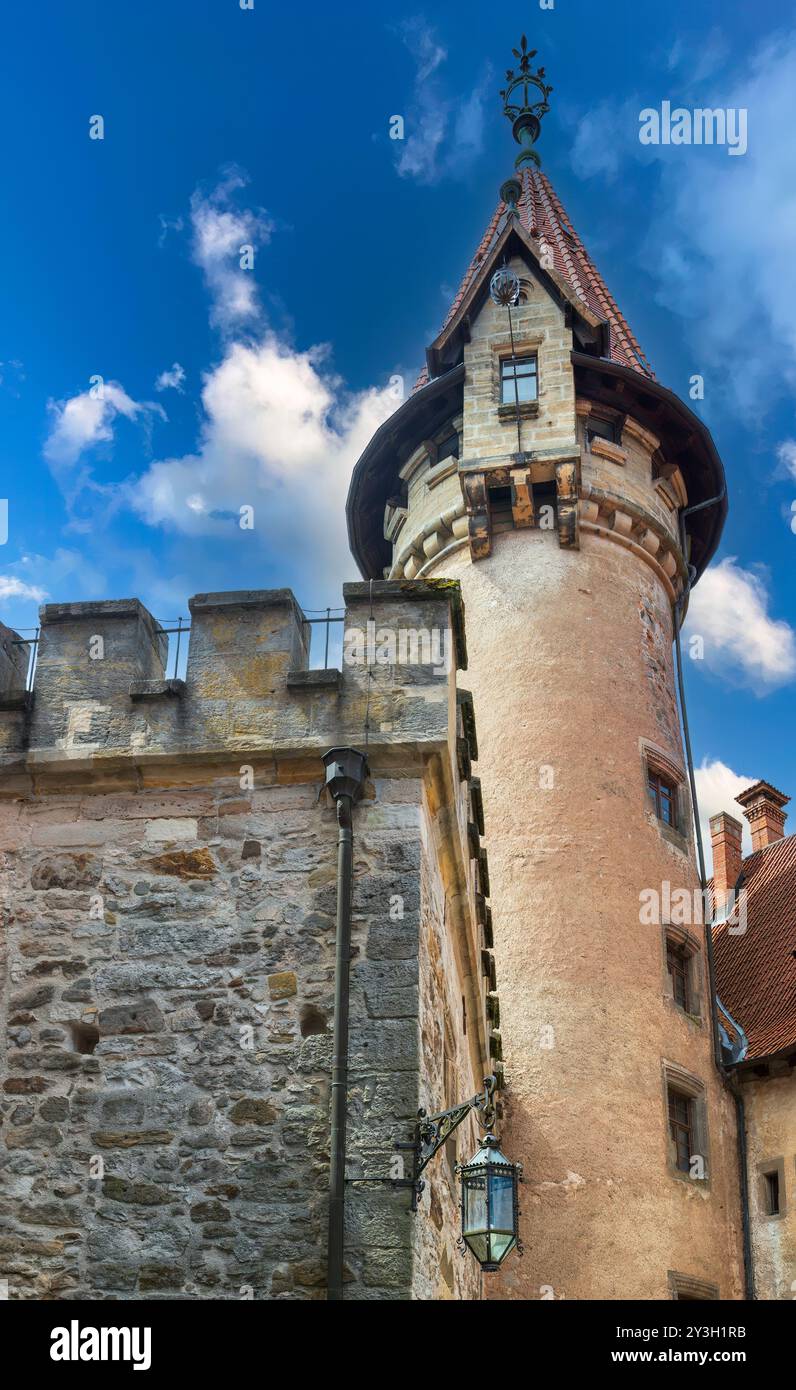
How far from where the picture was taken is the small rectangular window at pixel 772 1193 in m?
15.2

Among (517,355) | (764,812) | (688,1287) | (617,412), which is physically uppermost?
(517,355)

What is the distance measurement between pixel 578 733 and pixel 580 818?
1.05m

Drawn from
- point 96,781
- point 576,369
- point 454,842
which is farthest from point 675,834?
point 96,781

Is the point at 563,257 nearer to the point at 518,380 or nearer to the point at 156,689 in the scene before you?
the point at 518,380

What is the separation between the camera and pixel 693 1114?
1509 cm

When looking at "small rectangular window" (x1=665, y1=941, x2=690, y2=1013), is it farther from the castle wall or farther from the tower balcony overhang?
the tower balcony overhang

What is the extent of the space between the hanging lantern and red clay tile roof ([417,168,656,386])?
12.8 metres

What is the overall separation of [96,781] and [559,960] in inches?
335

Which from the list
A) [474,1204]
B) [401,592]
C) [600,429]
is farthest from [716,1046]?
[401,592]

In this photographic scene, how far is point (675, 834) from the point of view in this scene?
16.2m

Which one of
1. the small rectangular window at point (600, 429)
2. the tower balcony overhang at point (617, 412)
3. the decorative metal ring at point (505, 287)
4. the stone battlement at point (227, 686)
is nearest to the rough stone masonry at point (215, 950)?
the stone battlement at point (227, 686)
